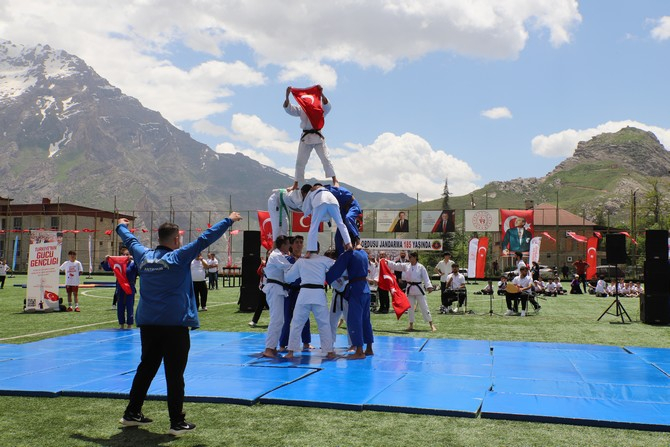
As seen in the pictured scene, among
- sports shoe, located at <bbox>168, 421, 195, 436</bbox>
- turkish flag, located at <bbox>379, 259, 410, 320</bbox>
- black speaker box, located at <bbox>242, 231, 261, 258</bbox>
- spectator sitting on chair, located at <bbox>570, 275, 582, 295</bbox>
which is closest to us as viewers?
sports shoe, located at <bbox>168, 421, 195, 436</bbox>

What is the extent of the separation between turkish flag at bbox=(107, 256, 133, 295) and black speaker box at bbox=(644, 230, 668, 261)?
11771mm

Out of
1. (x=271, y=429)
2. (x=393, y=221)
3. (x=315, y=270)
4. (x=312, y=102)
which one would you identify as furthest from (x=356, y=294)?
(x=393, y=221)

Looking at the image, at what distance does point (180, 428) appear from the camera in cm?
488

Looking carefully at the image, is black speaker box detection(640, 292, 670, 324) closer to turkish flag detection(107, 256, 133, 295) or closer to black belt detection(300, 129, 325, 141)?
black belt detection(300, 129, 325, 141)

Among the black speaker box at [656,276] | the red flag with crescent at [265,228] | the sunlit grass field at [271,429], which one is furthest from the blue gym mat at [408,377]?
the red flag with crescent at [265,228]

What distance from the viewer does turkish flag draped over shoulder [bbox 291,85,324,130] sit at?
10477mm

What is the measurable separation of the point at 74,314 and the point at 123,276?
461cm

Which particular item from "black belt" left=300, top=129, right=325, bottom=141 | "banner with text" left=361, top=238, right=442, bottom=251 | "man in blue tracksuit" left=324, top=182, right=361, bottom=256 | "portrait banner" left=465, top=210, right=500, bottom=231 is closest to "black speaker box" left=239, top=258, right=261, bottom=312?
"black belt" left=300, top=129, right=325, bottom=141

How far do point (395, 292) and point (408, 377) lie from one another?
4.74m

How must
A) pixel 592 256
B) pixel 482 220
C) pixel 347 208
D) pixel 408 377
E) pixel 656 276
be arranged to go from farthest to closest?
pixel 482 220 < pixel 592 256 < pixel 656 276 < pixel 347 208 < pixel 408 377

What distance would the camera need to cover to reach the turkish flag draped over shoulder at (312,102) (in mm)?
10477

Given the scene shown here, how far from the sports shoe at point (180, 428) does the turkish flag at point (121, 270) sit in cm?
771

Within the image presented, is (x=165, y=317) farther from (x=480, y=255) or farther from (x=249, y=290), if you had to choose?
(x=480, y=255)

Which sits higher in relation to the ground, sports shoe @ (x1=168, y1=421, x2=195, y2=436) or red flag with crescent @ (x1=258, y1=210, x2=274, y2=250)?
red flag with crescent @ (x1=258, y1=210, x2=274, y2=250)
